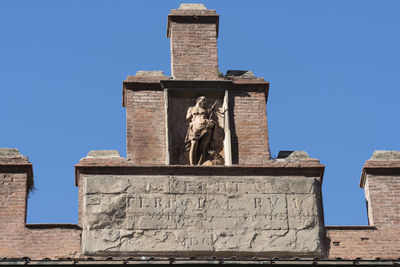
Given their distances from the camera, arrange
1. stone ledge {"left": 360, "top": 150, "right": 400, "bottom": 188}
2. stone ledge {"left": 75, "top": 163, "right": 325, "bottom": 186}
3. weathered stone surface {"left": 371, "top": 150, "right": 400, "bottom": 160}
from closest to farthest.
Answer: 1. stone ledge {"left": 75, "top": 163, "right": 325, "bottom": 186}
2. stone ledge {"left": 360, "top": 150, "right": 400, "bottom": 188}
3. weathered stone surface {"left": 371, "top": 150, "right": 400, "bottom": 160}

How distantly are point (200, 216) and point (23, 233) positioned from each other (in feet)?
9.46

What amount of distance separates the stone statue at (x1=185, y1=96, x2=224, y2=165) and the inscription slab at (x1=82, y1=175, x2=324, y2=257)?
0.68 meters

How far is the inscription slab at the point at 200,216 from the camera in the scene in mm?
24391

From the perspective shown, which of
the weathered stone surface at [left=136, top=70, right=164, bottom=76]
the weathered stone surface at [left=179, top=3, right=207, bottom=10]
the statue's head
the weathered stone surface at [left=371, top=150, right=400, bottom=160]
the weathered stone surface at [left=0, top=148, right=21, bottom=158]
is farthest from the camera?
the weathered stone surface at [left=179, top=3, right=207, bottom=10]

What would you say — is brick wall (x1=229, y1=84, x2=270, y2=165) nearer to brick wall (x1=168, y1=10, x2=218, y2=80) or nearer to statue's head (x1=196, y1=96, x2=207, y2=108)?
statue's head (x1=196, y1=96, x2=207, y2=108)

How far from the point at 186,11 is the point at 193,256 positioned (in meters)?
5.03

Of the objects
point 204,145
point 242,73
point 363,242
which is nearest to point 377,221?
point 363,242

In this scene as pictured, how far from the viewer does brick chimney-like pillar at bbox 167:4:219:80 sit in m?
26.3

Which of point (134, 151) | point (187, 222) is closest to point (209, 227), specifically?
point (187, 222)

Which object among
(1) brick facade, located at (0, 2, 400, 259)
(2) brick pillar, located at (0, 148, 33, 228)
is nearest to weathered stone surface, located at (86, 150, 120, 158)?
(1) brick facade, located at (0, 2, 400, 259)

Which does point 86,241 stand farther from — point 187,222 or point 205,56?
point 205,56

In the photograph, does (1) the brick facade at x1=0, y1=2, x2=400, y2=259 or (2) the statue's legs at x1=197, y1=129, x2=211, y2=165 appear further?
(2) the statue's legs at x1=197, y1=129, x2=211, y2=165

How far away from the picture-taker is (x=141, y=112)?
1016 inches

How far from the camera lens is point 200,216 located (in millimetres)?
24703
